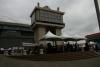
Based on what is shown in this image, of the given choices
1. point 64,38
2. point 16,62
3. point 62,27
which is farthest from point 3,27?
point 16,62

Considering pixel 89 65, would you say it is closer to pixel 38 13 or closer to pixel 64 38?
pixel 64 38

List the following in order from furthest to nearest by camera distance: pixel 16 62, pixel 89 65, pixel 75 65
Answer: pixel 89 65, pixel 75 65, pixel 16 62

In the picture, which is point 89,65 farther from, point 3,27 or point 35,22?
point 3,27

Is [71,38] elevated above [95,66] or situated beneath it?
elevated above

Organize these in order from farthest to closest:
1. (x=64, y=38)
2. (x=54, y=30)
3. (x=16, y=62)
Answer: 1. (x=54, y=30)
2. (x=64, y=38)
3. (x=16, y=62)

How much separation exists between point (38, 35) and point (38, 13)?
8.36 feet

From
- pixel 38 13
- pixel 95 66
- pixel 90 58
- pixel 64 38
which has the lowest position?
pixel 95 66

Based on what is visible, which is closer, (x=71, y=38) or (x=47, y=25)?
(x=71, y=38)

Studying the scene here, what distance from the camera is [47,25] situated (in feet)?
52.2

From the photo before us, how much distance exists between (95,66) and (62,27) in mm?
9626

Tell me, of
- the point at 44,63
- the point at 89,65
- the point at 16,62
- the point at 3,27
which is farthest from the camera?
the point at 3,27

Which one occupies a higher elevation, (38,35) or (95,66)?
(38,35)

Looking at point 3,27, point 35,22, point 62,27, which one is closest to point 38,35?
point 35,22

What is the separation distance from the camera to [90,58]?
816 centimetres
